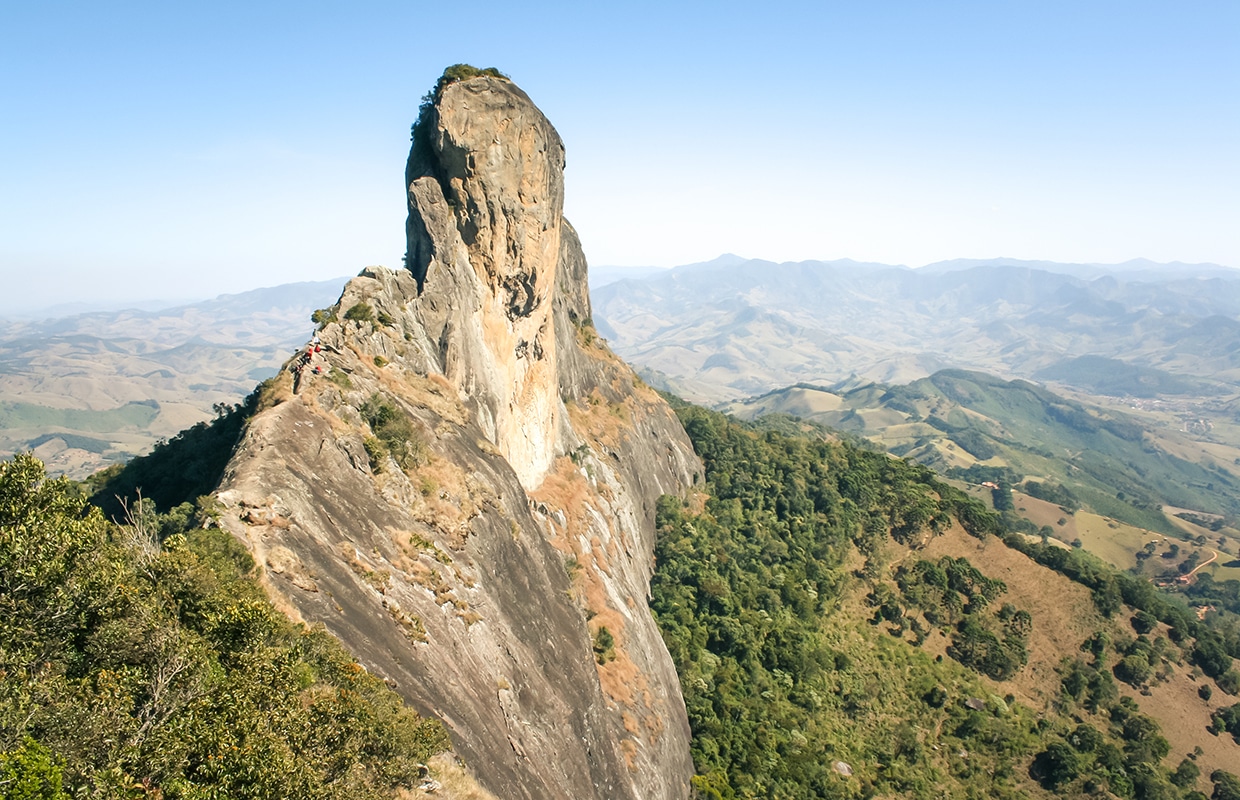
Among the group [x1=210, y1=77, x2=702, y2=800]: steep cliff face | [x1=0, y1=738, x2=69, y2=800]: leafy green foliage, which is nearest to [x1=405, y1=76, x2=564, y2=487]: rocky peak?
[x1=210, y1=77, x2=702, y2=800]: steep cliff face

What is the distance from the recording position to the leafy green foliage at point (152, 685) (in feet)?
40.7

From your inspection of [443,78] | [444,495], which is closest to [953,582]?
A: [444,495]

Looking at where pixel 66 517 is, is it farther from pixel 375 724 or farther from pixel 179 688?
pixel 375 724

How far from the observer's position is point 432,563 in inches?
1230

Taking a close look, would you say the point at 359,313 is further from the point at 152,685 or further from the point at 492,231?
the point at 152,685

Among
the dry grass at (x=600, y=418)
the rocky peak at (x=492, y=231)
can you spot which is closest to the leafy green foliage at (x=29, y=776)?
the rocky peak at (x=492, y=231)

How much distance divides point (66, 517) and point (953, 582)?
3554 inches

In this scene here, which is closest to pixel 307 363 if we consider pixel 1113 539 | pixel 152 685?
pixel 152 685

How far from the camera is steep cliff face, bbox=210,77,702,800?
26.0 m

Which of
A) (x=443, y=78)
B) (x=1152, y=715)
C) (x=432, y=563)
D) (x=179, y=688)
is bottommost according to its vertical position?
(x=1152, y=715)

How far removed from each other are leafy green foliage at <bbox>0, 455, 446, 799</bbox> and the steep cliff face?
5192mm

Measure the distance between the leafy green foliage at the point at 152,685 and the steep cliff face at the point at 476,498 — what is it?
17.0 ft

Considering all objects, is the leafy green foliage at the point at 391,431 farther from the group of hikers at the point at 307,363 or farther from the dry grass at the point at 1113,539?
the dry grass at the point at 1113,539

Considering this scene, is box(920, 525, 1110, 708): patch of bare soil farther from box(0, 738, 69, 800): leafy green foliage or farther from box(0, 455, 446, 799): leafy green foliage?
box(0, 738, 69, 800): leafy green foliage
